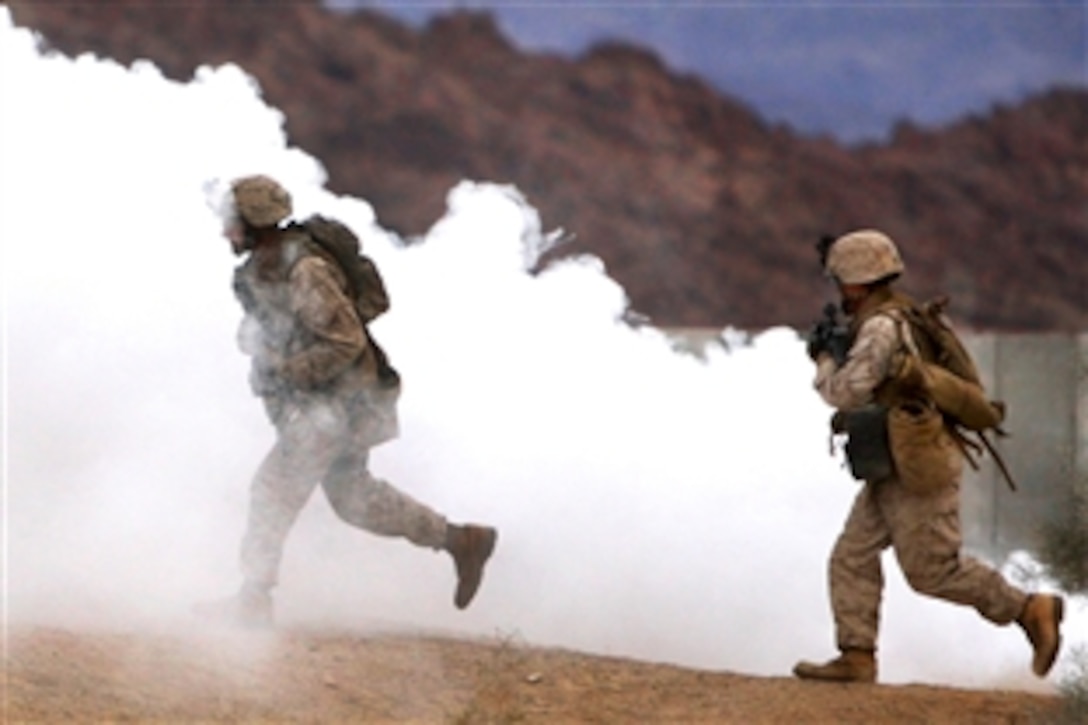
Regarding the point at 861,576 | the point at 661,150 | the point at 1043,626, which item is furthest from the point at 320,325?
the point at 661,150

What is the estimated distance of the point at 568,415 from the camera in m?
10.3

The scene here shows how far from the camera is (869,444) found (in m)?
7.05

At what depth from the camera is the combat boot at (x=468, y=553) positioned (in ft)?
26.6

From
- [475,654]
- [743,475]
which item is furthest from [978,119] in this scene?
[475,654]

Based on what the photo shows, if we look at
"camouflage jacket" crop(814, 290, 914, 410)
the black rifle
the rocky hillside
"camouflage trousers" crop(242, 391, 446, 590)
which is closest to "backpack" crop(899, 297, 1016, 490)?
"camouflage jacket" crop(814, 290, 914, 410)

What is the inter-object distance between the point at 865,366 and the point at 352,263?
1861 mm

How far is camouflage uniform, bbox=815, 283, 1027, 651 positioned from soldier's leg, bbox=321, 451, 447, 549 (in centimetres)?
152

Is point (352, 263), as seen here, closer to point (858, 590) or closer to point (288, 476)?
point (288, 476)

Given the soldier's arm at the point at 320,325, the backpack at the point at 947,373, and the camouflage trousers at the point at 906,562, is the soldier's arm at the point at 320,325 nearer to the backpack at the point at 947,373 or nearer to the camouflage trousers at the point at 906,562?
the camouflage trousers at the point at 906,562

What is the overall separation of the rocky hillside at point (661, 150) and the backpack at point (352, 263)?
245 centimetres

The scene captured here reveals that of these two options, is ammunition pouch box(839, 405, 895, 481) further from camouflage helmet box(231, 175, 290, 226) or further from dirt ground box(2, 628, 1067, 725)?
camouflage helmet box(231, 175, 290, 226)

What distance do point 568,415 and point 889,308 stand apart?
11.4ft

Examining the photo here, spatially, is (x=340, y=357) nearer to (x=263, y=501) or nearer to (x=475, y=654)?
(x=263, y=501)

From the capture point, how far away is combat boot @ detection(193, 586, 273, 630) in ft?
24.8
